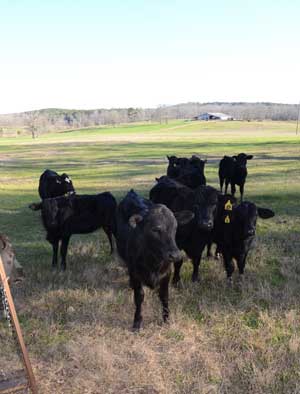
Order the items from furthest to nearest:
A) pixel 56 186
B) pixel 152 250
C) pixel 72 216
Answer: pixel 56 186
pixel 72 216
pixel 152 250

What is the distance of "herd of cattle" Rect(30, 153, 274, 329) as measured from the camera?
4797 mm

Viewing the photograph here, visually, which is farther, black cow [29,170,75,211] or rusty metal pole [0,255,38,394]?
black cow [29,170,75,211]

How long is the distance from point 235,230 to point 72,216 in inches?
114

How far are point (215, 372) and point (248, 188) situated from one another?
41.5ft

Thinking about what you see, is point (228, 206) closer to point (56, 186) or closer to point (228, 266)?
point (228, 266)

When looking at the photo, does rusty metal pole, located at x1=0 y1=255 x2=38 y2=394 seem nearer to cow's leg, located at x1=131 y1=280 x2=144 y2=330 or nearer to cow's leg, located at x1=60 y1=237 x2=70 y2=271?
cow's leg, located at x1=131 y1=280 x2=144 y2=330

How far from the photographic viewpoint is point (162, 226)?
15.2ft

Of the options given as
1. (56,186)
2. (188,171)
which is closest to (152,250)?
(56,186)

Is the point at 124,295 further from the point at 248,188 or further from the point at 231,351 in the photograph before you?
the point at 248,188

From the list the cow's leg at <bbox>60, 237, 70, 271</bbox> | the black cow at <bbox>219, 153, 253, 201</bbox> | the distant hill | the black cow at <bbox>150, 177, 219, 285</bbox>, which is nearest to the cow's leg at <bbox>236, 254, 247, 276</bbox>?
the black cow at <bbox>150, 177, 219, 285</bbox>

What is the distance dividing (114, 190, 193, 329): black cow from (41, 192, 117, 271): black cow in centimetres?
228

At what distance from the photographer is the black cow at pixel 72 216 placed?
7395 mm

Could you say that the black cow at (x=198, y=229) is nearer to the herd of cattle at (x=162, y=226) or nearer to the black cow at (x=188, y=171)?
the herd of cattle at (x=162, y=226)

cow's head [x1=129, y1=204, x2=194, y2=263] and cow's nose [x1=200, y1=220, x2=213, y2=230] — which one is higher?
cow's head [x1=129, y1=204, x2=194, y2=263]
